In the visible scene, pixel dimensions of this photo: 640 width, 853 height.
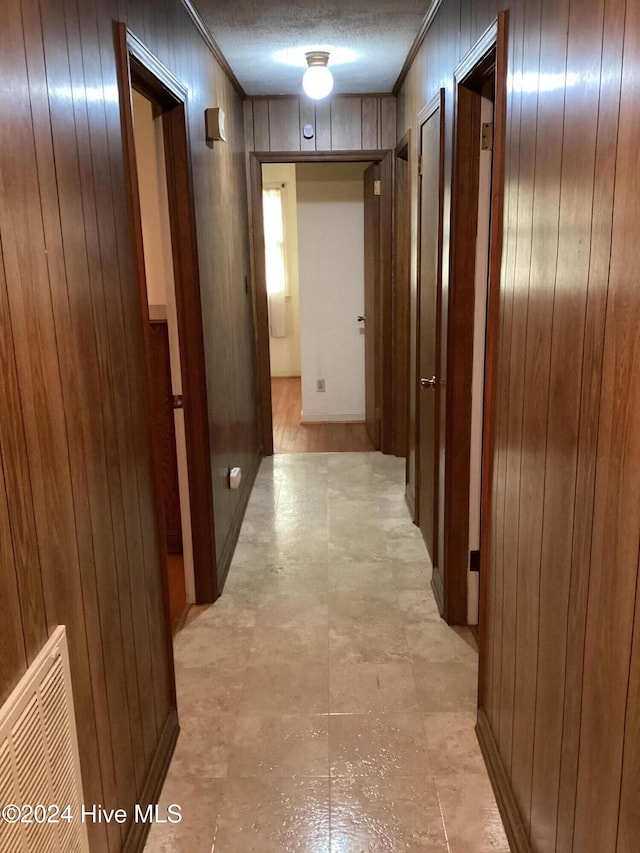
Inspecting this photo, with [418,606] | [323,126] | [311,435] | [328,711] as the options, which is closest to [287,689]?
[328,711]

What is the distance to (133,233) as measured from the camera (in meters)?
1.93

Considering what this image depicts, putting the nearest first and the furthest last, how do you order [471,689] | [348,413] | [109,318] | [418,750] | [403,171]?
[109,318], [418,750], [471,689], [403,171], [348,413]

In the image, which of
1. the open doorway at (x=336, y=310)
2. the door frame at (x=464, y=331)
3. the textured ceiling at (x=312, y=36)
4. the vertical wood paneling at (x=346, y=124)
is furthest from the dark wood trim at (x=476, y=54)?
the open doorway at (x=336, y=310)

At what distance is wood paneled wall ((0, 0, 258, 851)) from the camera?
3.92 ft

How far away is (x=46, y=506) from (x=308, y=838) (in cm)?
117

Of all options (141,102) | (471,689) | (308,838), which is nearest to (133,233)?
(141,102)

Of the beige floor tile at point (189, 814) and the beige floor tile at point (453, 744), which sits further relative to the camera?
the beige floor tile at point (453, 744)

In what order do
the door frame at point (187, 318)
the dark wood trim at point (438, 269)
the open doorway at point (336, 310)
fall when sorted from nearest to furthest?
1. the door frame at point (187, 318)
2. the dark wood trim at point (438, 269)
3. the open doorway at point (336, 310)

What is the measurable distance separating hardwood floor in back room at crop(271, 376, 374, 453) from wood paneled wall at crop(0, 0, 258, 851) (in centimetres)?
318

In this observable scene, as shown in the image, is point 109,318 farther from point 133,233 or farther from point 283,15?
point 283,15

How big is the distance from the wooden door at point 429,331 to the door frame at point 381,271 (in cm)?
133

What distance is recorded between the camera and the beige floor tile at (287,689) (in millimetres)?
2361

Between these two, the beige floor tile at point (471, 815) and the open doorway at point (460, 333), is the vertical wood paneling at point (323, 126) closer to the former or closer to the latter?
the open doorway at point (460, 333)

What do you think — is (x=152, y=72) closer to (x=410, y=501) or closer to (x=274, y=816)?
(x=274, y=816)
